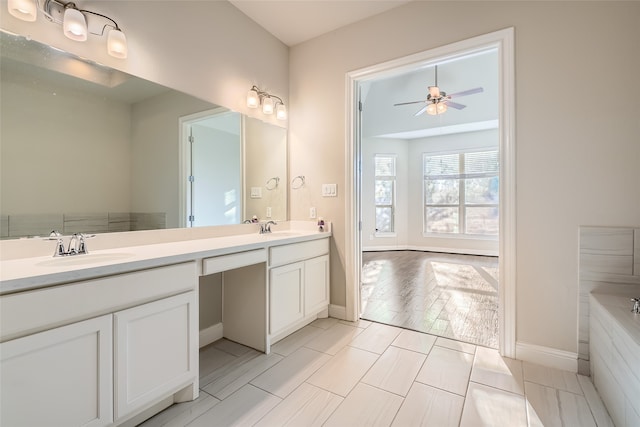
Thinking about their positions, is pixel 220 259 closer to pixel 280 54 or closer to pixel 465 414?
pixel 465 414

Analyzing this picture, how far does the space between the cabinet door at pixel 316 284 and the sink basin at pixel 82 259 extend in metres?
1.33

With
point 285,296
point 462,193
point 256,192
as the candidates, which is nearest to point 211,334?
point 285,296

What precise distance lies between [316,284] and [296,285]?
0.29m

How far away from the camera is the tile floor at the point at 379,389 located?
1.41m

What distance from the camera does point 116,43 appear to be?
1.59 meters

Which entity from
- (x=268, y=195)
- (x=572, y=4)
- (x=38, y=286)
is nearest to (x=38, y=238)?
(x=38, y=286)

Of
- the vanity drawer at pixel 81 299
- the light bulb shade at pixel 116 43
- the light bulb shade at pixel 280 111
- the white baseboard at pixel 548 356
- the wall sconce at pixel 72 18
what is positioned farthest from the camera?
the light bulb shade at pixel 280 111

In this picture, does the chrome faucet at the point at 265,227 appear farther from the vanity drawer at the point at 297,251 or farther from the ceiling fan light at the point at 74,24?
the ceiling fan light at the point at 74,24

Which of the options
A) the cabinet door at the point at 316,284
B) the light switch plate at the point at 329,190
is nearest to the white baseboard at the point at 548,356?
the cabinet door at the point at 316,284

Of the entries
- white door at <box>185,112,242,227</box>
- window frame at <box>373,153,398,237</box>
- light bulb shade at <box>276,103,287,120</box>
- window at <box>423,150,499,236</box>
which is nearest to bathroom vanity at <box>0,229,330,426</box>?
white door at <box>185,112,242,227</box>

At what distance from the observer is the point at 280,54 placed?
288cm

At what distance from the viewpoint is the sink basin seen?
1281 mm

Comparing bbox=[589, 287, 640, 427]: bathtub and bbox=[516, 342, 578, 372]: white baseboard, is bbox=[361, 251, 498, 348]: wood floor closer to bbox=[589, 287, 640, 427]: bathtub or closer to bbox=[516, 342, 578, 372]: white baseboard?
bbox=[516, 342, 578, 372]: white baseboard

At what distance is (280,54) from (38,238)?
8.14 ft
